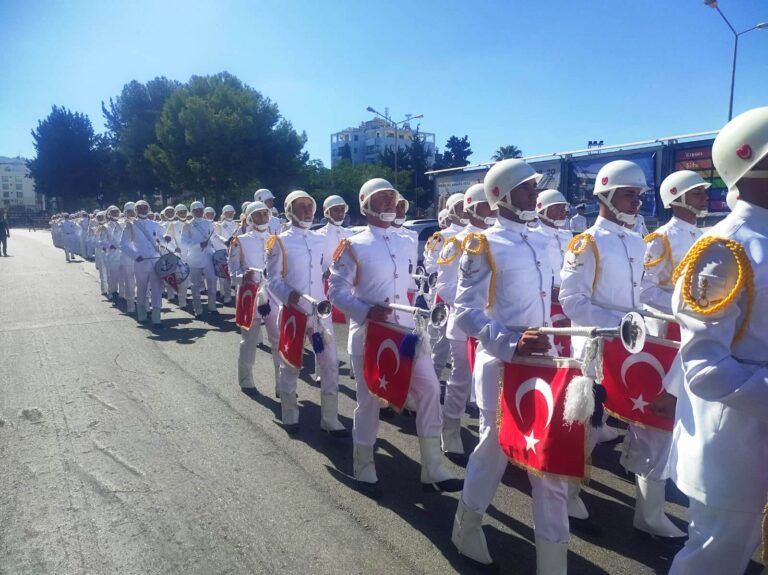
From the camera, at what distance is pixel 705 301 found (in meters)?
2.12

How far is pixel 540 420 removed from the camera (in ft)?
9.85

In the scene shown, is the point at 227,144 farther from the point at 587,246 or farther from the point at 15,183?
the point at 15,183

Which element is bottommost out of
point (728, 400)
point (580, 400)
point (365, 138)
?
point (580, 400)

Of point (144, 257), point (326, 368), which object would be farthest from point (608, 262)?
point (144, 257)

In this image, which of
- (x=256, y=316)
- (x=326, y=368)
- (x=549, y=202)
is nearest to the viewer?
(x=326, y=368)

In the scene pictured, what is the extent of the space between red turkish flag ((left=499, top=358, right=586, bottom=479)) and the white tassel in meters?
0.17

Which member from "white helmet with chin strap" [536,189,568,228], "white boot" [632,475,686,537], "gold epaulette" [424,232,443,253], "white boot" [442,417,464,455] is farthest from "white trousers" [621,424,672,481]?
"gold epaulette" [424,232,443,253]

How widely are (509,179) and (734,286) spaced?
172 centimetres

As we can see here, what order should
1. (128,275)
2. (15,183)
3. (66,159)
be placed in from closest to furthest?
(128,275)
(66,159)
(15,183)

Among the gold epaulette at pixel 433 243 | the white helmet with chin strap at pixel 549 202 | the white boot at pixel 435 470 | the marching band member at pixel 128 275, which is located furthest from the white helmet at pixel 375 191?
the marching band member at pixel 128 275

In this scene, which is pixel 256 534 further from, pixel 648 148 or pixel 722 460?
pixel 648 148

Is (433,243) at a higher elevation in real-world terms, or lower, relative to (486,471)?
higher

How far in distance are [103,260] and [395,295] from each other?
1384 cm

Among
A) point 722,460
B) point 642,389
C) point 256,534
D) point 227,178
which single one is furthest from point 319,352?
point 227,178
